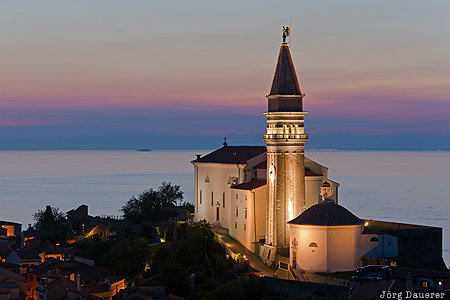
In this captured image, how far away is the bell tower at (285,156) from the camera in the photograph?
144 ft

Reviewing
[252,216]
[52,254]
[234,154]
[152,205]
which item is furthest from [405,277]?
[152,205]

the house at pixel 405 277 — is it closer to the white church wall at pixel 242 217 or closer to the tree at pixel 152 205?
the white church wall at pixel 242 217

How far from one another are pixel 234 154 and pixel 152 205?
12.4 m

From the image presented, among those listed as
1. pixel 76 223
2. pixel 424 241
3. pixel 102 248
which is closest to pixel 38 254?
pixel 102 248

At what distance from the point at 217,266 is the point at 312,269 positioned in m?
5.78

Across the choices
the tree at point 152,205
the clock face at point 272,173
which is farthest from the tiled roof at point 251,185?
the tree at point 152,205

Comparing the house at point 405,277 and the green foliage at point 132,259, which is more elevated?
the house at point 405,277

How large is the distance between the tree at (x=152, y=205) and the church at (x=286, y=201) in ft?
36.4

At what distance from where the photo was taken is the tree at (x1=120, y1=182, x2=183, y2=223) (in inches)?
2466

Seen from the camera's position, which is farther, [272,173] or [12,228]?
[12,228]

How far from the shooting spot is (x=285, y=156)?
44312 millimetres

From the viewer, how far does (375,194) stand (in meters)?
120

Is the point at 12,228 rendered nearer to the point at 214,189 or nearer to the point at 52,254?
the point at 52,254

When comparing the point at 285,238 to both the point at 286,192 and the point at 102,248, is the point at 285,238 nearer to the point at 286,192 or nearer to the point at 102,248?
the point at 286,192
